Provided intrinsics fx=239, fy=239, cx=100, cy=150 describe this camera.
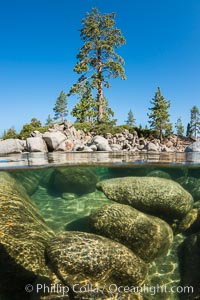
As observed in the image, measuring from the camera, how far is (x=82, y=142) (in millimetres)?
26875

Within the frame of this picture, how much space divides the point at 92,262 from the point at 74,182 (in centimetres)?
695

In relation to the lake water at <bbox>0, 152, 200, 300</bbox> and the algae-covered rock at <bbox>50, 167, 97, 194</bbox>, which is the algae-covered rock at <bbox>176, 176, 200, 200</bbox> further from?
the algae-covered rock at <bbox>50, 167, 97, 194</bbox>

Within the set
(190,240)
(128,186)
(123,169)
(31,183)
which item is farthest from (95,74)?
(190,240)

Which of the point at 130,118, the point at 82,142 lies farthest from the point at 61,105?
the point at 82,142

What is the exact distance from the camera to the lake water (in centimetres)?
532

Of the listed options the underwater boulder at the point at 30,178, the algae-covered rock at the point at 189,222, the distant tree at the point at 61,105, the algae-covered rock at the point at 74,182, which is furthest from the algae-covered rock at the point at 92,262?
the distant tree at the point at 61,105

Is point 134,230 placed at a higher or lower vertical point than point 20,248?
lower

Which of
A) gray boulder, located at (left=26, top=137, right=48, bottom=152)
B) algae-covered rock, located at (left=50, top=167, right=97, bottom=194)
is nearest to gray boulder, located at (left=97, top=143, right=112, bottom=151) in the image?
gray boulder, located at (left=26, top=137, right=48, bottom=152)

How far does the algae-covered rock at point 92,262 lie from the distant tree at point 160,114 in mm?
38302

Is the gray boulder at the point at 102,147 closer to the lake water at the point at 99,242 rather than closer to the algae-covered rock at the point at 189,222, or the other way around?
the lake water at the point at 99,242

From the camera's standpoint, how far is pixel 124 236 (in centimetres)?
732

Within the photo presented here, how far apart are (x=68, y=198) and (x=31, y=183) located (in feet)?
10.8

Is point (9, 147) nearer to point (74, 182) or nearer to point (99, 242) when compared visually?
point (74, 182)

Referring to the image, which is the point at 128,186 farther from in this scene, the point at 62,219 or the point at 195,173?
the point at 195,173
